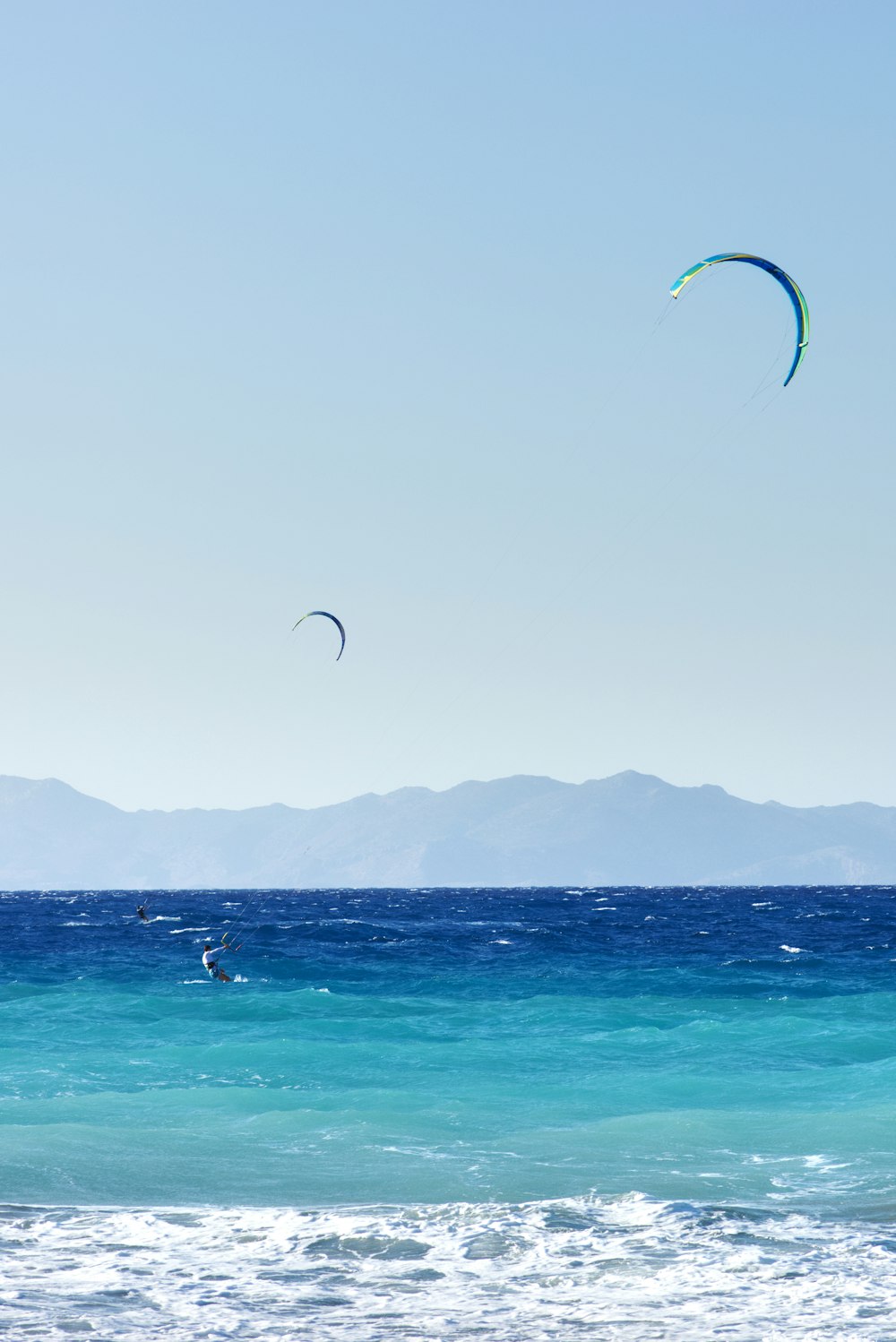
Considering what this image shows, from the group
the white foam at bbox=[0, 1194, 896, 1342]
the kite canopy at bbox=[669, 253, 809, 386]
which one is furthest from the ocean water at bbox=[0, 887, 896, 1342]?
the kite canopy at bbox=[669, 253, 809, 386]

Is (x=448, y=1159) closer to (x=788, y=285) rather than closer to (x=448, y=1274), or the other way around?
(x=448, y=1274)

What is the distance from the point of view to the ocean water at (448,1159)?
42.3ft

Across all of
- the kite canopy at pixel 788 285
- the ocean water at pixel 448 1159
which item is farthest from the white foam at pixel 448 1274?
the kite canopy at pixel 788 285

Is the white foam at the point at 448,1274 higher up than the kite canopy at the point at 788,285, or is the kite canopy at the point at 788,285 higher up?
the kite canopy at the point at 788,285

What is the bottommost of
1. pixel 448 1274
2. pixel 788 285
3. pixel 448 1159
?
pixel 448 1159

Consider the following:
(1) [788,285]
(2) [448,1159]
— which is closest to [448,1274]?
(2) [448,1159]

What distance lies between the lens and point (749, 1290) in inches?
520

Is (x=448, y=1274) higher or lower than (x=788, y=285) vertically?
lower

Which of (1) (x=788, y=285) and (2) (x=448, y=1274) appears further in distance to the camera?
(1) (x=788, y=285)

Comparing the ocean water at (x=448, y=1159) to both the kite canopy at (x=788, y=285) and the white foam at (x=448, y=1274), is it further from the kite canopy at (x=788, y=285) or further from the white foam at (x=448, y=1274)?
the kite canopy at (x=788, y=285)

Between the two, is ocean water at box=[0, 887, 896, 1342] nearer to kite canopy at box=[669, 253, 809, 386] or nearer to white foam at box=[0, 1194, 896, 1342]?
white foam at box=[0, 1194, 896, 1342]

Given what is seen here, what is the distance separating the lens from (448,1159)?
19562 millimetres

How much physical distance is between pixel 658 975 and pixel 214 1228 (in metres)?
34.1

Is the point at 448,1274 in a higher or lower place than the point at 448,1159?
higher
